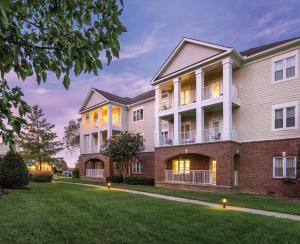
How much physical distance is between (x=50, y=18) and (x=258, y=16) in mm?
42008

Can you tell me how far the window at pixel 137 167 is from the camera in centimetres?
2648

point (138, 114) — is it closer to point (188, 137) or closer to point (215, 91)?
point (188, 137)

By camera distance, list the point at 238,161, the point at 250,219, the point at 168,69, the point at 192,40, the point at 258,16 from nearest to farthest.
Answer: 1. the point at 250,219
2. the point at 238,161
3. the point at 192,40
4. the point at 168,69
5. the point at 258,16

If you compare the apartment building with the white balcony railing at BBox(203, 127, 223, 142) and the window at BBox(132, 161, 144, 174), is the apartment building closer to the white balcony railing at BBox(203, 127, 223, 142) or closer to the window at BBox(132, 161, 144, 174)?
the white balcony railing at BBox(203, 127, 223, 142)

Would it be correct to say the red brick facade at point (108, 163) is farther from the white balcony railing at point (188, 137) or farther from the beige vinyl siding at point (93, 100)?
the beige vinyl siding at point (93, 100)

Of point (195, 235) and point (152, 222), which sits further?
point (152, 222)

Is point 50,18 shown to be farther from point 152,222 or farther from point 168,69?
point 168,69

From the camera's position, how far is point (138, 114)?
2823 cm

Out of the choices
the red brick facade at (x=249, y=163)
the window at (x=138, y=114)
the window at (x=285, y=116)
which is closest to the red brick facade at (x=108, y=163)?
the window at (x=138, y=114)

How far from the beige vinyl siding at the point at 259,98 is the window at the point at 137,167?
11849mm

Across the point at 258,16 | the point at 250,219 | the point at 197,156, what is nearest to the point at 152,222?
the point at 250,219

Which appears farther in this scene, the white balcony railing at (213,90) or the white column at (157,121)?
the white column at (157,121)

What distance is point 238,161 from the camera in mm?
17641

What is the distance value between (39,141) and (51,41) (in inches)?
1447
